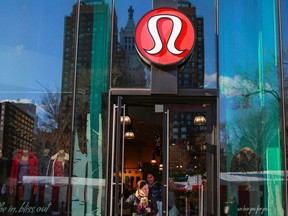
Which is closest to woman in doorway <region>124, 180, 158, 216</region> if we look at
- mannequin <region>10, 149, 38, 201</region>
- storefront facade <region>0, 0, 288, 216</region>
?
storefront facade <region>0, 0, 288, 216</region>

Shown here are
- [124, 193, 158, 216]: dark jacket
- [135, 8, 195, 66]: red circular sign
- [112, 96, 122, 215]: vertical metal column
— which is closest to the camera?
[112, 96, 122, 215]: vertical metal column

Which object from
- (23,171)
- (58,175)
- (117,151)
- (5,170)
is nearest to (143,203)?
(117,151)

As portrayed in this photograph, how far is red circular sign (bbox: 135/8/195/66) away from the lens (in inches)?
276

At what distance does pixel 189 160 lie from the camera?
726 cm

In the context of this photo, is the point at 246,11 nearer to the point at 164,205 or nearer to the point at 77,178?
the point at 164,205

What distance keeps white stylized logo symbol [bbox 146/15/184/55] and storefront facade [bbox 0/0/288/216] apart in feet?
0.05

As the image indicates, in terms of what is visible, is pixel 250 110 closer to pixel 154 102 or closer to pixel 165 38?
pixel 154 102

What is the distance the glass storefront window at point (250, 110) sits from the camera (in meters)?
7.03

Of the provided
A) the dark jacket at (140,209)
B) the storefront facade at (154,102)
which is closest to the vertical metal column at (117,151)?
the storefront facade at (154,102)

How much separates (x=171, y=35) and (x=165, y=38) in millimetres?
109

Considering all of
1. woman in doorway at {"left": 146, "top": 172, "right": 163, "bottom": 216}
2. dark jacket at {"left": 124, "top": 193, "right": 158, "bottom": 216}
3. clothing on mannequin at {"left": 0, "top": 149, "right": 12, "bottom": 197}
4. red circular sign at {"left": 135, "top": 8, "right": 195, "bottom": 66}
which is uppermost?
red circular sign at {"left": 135, "top": 8, "right": 195, "bottom": 66}

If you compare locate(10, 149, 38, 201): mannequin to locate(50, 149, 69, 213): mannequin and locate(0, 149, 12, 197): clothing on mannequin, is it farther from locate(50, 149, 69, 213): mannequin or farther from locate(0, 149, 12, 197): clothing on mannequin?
locate(50, 149, 69, 213): mannequin

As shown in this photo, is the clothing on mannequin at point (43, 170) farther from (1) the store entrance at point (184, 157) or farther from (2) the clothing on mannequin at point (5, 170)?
(1) the store entrance at point (184, 157)

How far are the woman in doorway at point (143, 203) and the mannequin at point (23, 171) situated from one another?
5.61ft
